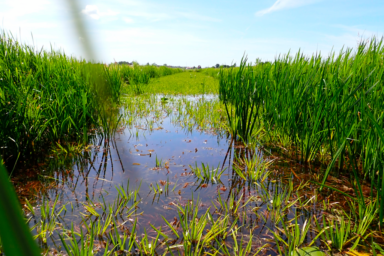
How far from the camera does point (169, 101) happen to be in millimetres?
5266

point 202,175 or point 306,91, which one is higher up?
point 306,91

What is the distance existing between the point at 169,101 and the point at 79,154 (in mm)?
3069

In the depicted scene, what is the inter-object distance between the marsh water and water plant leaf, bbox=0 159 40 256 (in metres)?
0.83

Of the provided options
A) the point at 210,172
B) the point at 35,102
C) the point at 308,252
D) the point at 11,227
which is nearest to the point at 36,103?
the point at 35,102

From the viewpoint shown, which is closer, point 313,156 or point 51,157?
point 313,156

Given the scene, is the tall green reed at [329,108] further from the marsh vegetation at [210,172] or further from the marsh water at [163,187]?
the marsh water at [163,187]

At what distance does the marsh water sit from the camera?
56.0 inches

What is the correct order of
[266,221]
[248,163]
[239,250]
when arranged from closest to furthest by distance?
[239,250] → [266,221] → [248,163]

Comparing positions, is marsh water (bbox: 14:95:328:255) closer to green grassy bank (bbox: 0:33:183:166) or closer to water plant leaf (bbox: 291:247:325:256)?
water plant leaf (bbox: 291:247:325:256)

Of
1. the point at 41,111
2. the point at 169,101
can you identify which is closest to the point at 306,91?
the point at 41,111

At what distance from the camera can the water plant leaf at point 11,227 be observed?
0.32 ft

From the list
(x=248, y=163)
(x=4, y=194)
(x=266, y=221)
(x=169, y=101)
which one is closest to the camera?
(x=4, y=194)

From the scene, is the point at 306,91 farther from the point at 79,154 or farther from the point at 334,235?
the point at 79,154

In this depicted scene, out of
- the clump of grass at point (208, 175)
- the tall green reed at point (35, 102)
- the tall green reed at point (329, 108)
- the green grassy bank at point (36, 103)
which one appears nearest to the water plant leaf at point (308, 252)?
the tall green reed at point (329, 108)
